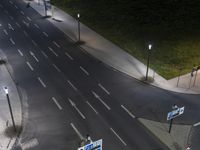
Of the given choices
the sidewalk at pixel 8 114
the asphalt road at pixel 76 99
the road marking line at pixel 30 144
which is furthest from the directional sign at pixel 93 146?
the sidewalk at pixel 8 114

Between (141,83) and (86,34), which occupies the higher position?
(86,34)

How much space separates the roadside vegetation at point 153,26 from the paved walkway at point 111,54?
4.15 feet

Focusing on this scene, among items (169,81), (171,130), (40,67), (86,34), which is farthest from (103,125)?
(86,34)

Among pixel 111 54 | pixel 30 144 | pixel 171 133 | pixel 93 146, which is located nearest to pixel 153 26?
pixel 111 54

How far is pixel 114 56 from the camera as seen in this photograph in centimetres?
4247

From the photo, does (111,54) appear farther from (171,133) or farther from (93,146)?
(93,146)

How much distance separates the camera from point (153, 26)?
172 feet

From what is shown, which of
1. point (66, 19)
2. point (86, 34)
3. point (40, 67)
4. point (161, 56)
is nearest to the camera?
point (40, 67)

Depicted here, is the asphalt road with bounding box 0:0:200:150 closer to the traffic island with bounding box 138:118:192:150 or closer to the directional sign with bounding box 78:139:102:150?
the traffic island with bounding box 138:118:192:150

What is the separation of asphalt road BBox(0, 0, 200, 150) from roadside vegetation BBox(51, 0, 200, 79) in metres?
6.33

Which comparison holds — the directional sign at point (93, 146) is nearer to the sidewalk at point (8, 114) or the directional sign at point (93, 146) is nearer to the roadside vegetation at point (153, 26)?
the sidewalk at point (8, 114)

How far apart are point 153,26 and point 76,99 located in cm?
2504

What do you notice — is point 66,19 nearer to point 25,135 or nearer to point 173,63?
point 173,63

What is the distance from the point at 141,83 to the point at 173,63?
23.5 feet
